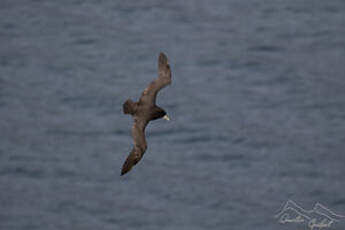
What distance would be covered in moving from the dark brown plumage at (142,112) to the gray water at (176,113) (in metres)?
12.2

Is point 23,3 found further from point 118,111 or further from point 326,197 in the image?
point 326,197

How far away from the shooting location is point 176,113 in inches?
1521

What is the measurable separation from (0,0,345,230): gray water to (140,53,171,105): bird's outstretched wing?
1213 centimetres

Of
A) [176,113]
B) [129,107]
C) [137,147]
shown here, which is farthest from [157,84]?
[176,113]

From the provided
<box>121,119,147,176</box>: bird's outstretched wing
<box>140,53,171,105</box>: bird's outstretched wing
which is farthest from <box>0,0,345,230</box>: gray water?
<box>121,119,147,176</box>: bird's outstretched wing

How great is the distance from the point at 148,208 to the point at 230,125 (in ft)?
20.3

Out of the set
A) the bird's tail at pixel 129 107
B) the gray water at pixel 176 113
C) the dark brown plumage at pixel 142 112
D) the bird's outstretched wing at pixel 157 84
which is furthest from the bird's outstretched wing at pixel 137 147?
the gray water at pixel 176 113

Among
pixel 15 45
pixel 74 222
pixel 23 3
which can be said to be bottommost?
pixel 74 222

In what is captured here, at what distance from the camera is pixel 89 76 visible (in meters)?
42.2

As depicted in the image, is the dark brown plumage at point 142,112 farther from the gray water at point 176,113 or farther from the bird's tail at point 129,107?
the gray water at point 176,113

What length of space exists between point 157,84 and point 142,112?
3.30ft

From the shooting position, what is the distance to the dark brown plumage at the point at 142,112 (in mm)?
21375

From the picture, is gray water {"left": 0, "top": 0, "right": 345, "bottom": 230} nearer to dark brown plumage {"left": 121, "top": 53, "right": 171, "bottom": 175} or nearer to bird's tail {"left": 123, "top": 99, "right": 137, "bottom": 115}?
dark brown plumage {"left": 121, "top": 53, "right": 171, "bottom": 175}

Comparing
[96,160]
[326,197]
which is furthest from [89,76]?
[326,197]
